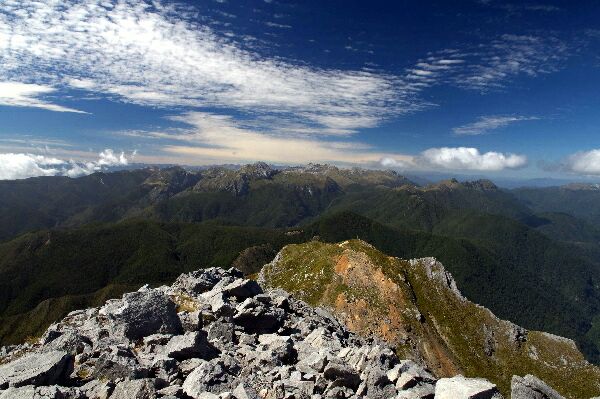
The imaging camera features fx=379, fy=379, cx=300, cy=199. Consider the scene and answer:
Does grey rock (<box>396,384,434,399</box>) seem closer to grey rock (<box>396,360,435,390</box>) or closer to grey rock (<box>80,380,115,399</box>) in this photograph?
grey rock (<box>396,360,435,390</box>)

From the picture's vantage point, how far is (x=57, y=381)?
22203 mm

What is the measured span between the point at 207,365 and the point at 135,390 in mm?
4491

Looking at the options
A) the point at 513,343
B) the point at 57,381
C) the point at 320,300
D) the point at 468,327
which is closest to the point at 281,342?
the point at 57,381

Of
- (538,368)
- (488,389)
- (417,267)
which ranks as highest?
(488,389)

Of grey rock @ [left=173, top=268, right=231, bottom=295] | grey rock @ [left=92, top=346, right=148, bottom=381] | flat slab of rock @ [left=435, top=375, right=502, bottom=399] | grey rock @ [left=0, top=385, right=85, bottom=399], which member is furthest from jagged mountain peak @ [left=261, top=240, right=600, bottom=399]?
grey rock @ [left=0, top=385, right=85, bottom=399]

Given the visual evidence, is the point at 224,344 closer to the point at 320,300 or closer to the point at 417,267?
the point at 320,300

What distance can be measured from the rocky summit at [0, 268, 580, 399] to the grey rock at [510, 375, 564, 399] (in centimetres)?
6

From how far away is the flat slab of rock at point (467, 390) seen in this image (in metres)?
20.6

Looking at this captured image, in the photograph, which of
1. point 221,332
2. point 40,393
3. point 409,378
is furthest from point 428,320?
point 40,393

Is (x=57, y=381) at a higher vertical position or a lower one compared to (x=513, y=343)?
higher

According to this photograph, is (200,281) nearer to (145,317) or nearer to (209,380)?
(145,317)

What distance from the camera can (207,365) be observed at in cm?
2375

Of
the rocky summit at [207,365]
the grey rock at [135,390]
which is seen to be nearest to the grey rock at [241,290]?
the rocky summit at [207,365]

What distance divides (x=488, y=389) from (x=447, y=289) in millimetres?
99357
